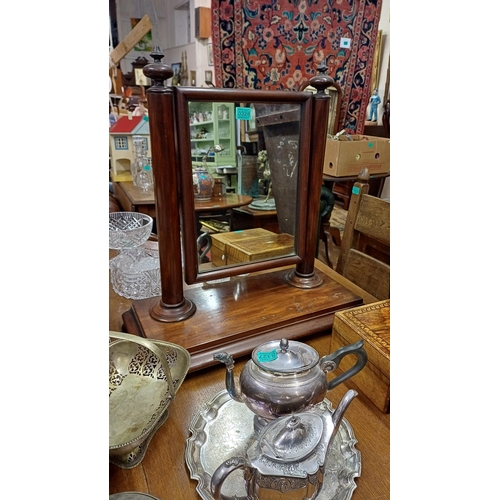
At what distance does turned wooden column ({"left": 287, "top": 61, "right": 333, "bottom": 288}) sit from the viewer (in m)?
0.71

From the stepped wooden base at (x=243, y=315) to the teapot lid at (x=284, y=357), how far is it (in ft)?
0.62

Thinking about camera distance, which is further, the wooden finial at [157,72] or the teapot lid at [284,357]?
the wooden finial at [157,72]

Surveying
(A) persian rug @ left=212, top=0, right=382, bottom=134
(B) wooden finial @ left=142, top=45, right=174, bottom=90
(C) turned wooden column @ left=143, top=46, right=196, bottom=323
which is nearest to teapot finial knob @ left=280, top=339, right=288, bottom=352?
(C) turned wooden column @ left=143, top=46, right=196, bottom=323

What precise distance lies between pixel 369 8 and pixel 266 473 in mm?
2155

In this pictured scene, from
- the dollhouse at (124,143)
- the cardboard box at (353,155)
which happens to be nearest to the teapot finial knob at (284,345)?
the cardboard box at (353,155)

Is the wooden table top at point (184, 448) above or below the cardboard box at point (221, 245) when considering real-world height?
below

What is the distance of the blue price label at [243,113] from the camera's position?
0.69 m

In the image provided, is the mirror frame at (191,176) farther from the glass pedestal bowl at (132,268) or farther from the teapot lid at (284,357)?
the teapot lid at (284,357)

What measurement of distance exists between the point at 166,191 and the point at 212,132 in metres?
0.15

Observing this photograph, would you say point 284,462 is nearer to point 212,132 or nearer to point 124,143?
point 212,132

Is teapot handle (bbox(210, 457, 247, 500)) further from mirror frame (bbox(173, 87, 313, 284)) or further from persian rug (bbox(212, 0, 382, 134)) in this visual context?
persian rug (bbox(212, 0, 382, 134))

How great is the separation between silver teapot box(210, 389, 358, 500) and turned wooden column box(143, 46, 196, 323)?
1.13 ft

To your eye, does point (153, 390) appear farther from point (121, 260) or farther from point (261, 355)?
point (121, 260)

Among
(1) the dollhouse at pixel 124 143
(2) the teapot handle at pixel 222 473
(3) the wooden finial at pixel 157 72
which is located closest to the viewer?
(2) the teapot handle at pixel 222 473
